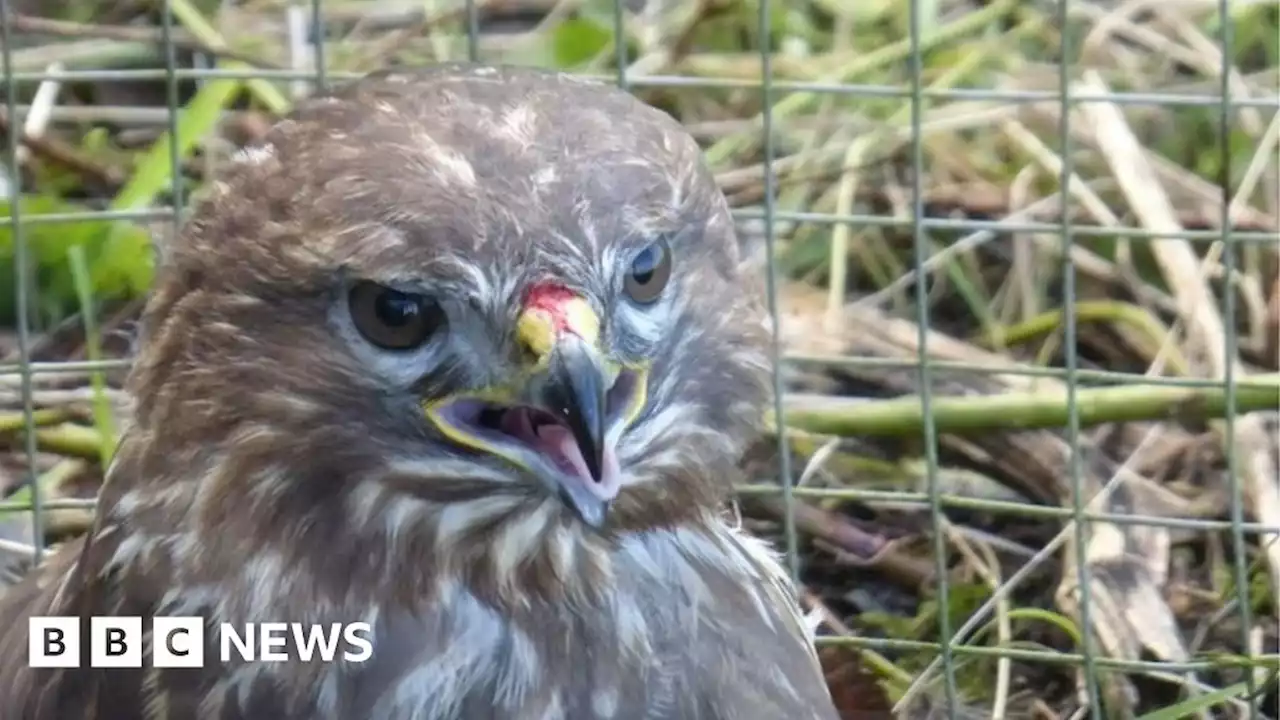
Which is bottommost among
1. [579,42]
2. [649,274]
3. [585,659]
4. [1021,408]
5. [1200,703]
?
[1200,703]

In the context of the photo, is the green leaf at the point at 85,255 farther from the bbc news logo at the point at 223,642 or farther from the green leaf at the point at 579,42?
the bbc news logo at the point at 223,642

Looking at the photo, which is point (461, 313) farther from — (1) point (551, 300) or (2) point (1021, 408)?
(2) point (1021, 408)

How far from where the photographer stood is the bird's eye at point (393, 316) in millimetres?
1238

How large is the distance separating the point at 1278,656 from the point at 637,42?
1119 mm

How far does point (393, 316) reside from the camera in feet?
4.10

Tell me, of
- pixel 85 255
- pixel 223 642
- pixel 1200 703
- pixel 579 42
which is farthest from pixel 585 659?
pixel 579 42

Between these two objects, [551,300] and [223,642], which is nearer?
[551,300]

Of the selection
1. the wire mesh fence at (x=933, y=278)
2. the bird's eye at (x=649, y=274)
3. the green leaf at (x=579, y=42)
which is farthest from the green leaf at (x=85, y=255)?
the bird's eye at (x=649, y=274)

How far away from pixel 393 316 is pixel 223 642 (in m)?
0.28

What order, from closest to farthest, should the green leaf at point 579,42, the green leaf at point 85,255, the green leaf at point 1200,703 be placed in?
the green leaf at point 1200,703
the green leaf at point 85,255
the green leaf at point 579,42

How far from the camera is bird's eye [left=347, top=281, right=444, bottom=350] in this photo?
1.24 metres

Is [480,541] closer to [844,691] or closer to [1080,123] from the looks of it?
[844,691]

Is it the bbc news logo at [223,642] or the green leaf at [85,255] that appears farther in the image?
the green leaf at [85,255]

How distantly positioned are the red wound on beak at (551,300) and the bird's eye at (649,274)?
59 mm
